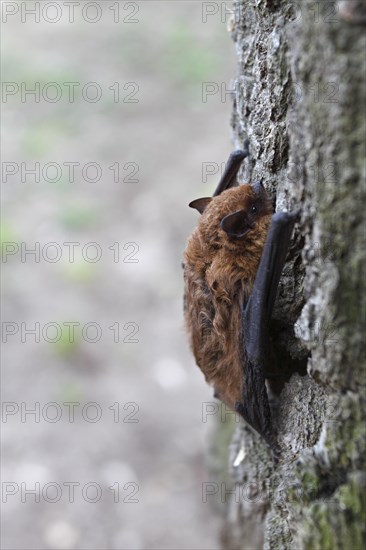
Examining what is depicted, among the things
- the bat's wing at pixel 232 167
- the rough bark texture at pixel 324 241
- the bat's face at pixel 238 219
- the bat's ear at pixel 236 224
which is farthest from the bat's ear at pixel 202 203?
the rough bark texture at pixel 324 241

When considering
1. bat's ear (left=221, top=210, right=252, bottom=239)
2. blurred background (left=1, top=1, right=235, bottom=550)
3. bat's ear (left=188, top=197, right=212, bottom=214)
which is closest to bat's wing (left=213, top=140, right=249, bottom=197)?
bat's ear (left=188, top=197, right=212, bottom=214)

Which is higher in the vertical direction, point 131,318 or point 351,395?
point 131,318

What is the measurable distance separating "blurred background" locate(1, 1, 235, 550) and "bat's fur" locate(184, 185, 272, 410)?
52cm

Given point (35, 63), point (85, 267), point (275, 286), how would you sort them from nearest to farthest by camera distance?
point (275, 286) → point (85, 267) → point (35, 63)

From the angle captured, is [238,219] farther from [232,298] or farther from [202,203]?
[202,203]

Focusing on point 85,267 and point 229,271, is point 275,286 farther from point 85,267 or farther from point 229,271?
point 85,267

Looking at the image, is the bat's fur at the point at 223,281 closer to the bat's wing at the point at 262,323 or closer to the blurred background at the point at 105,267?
the bat's wing at the point at 262,323

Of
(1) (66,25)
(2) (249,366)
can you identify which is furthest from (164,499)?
(1) (66,25)

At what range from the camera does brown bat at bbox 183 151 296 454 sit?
104 inches

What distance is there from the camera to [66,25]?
11164 mm

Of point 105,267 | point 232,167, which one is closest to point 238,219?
point 232,167

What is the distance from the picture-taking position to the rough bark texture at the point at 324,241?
1709mm

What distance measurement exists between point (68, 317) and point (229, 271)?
12.5ft

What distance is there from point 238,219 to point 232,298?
0.32 meters
